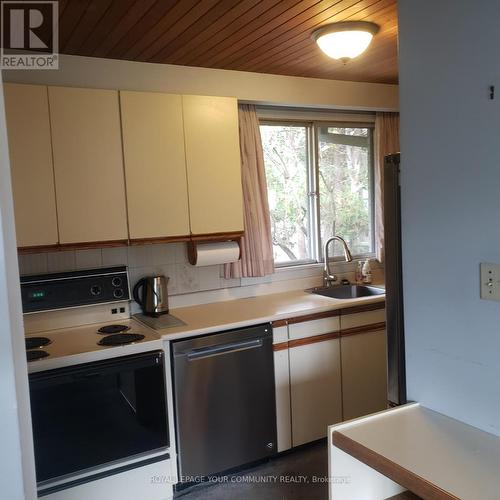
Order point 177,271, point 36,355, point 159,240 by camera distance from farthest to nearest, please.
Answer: point 177,271
point 159,240
point 36,355

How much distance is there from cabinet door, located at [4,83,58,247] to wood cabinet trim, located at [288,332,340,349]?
4.74 feet

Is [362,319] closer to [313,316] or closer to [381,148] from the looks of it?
[313,316]

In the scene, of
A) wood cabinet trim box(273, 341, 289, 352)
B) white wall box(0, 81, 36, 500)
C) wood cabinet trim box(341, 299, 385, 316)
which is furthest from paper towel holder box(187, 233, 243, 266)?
white wall box(0, 81, 36, 500)

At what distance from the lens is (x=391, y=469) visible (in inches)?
52.7

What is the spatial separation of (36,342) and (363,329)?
191 cm

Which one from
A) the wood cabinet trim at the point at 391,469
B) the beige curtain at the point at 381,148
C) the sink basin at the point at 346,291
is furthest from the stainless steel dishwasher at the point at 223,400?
the beige curtain at the point at 381,148

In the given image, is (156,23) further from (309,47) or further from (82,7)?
(309,47)

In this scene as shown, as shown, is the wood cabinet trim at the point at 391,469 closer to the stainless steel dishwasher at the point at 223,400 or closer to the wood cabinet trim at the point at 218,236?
the stainless steel dishwasher at the point at 223,400

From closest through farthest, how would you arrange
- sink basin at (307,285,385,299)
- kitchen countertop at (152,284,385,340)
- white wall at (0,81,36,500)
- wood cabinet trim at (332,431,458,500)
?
white wall at (0,81,36,500) → wood cabinet trim at (332,431,458,500) → kitchen countertop at (152,284,385,340) → sink basin at (307,285,385,299)

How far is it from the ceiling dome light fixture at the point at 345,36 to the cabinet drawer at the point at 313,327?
4.92 ft

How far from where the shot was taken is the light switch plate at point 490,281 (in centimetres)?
144

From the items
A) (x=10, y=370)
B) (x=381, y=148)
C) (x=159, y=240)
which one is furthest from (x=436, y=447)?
(x=381, y=148)

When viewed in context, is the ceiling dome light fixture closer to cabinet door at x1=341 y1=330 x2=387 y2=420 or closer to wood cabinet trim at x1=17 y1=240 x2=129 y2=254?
wood cabinet trim at x1=17 y1=240 x2=129 y2=254

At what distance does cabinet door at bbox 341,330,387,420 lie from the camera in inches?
120
